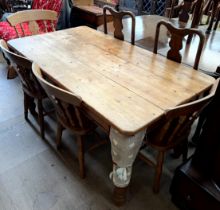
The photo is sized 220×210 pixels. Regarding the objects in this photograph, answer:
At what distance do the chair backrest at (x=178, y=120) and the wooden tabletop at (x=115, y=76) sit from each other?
0.26ft

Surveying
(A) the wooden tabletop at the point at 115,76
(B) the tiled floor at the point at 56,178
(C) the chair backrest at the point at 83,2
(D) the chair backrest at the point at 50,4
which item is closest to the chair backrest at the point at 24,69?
(A) the wooden tabletop at the point at 115,76

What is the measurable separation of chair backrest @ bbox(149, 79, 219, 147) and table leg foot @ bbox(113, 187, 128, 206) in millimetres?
358

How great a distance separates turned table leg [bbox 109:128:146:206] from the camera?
112 cm

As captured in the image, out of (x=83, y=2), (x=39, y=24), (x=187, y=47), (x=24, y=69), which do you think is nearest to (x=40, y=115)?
(x=24, y=69)

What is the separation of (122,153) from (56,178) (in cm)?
72

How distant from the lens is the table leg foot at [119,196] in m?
1.41

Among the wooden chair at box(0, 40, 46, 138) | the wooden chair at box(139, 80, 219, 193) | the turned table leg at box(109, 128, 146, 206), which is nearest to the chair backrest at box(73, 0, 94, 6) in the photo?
the wooden chair at box(0, 40, 46, 138)

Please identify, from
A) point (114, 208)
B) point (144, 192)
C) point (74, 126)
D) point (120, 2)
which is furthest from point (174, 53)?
point (120, 2)

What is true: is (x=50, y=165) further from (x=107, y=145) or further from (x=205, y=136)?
(x=205, y=136)

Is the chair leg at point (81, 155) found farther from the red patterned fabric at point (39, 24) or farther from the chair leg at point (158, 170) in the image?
the red patterned fabric at point (39, 24)

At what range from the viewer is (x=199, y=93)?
1.32m

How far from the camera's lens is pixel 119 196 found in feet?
4.71

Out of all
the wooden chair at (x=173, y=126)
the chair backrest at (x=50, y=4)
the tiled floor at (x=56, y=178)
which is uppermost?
the chair backrest at (x=50, y=4)

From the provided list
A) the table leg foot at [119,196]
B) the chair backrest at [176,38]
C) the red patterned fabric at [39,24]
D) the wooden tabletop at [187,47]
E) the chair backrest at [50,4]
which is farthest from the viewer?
the chair backrest at [50,4]
